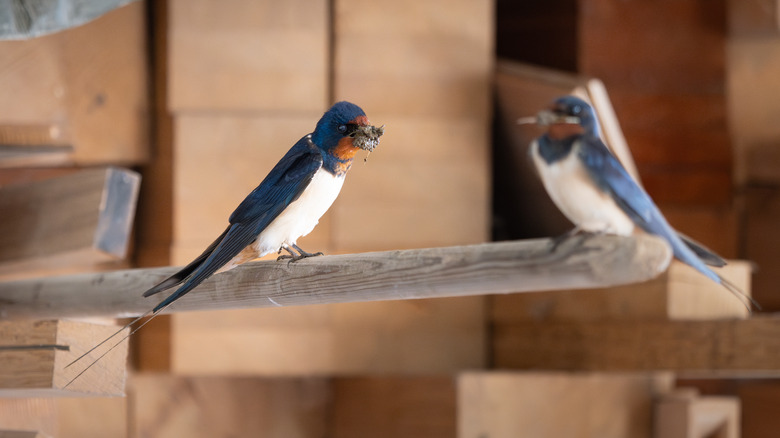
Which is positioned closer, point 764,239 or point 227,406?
point 227,406

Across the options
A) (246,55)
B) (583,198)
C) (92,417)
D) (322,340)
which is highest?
(246,55)

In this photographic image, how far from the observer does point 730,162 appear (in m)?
3.42

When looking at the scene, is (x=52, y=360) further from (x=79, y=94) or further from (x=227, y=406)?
(x=227, y=406)

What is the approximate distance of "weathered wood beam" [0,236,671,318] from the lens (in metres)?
1.05

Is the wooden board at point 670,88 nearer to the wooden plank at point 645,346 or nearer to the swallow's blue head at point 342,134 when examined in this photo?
the wooden plank at point 645,346

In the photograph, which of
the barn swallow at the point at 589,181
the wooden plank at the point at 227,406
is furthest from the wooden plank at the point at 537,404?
the barn swallow at the point at 589,181

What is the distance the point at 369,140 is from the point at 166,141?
58.5 inches

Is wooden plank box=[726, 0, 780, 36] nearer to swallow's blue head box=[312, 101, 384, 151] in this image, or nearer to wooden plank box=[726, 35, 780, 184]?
wooden plank box=[726, 35, 780, 184]

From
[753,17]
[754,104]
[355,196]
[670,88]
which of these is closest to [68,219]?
[355,196]

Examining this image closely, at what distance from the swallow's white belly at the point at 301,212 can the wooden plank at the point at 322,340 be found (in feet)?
3.79

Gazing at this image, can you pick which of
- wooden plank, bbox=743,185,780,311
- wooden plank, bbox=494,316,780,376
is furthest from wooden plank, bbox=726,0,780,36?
wooden plank, bbox=494,316,780,376

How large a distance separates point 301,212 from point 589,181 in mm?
533

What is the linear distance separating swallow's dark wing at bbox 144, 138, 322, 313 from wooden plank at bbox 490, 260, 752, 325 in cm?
131

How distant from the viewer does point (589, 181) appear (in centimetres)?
112
